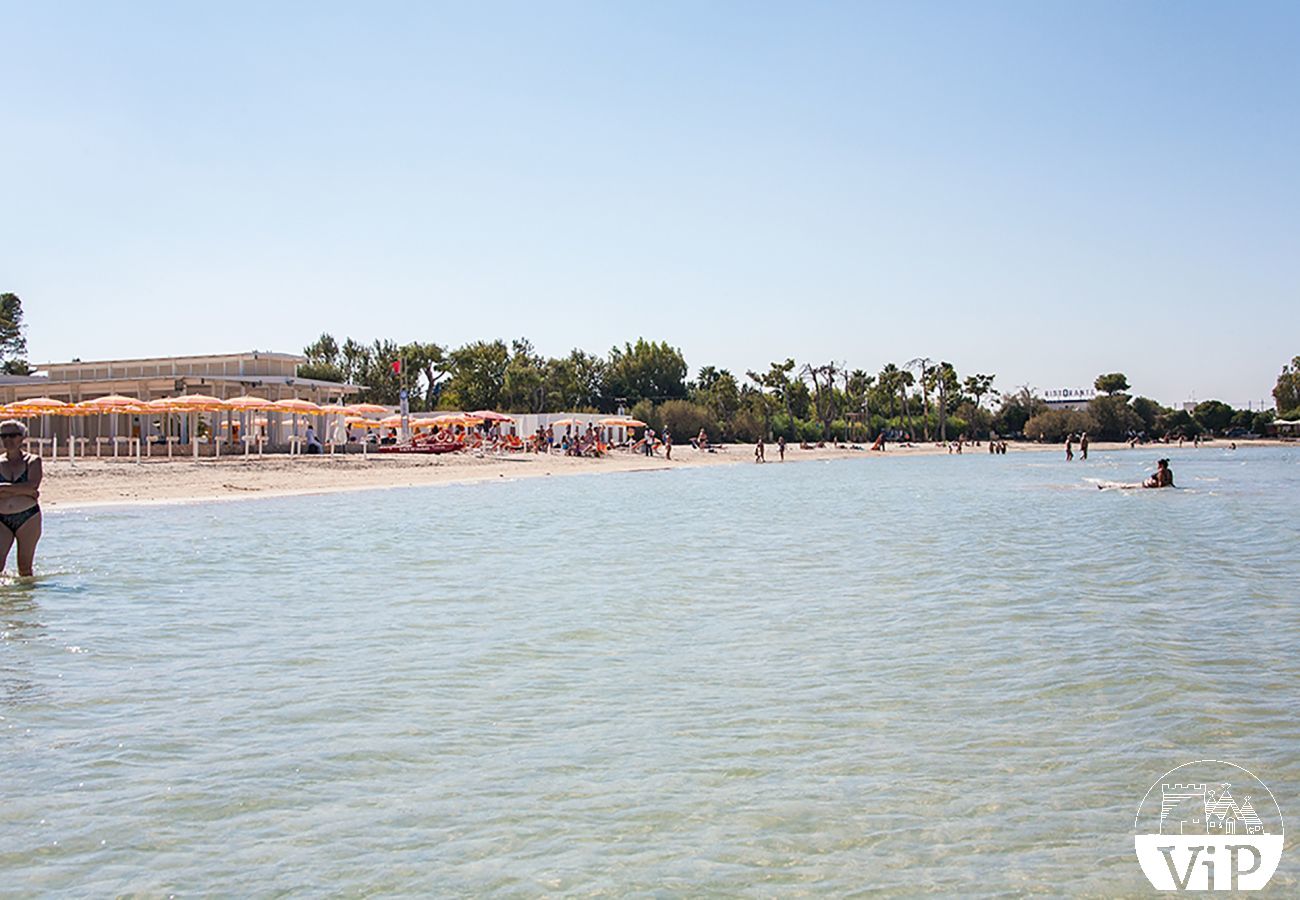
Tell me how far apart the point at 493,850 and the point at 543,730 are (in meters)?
1.85

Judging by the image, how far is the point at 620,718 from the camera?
6699 millimetres

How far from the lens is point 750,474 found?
50.0 m

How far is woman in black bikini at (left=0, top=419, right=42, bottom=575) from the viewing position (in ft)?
36.4

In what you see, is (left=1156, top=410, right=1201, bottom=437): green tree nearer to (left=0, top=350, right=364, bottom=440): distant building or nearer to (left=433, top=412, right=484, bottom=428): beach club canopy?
(left=433, top=412, right=484, bottom=428): beach club canopy

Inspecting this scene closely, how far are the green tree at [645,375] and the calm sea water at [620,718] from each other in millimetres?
80855

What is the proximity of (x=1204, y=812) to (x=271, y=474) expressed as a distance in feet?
106

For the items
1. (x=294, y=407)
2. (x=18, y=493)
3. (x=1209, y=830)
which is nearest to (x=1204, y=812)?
(x=1209, y=830)

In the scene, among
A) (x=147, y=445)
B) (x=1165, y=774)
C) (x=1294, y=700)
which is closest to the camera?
(x=1165, y=774)

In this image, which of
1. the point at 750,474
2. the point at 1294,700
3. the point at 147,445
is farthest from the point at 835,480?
the point at 1294,700

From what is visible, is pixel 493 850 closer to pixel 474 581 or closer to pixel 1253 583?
pixel 474 581

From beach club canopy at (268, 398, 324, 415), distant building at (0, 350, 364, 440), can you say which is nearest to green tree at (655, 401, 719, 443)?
distant building at (0, 350, 364, 440)

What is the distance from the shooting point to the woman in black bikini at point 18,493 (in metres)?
11.1

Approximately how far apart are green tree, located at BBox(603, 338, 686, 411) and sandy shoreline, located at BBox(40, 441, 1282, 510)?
132 feet

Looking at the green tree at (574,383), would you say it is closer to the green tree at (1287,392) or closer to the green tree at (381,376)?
the green tree at (381,376)
